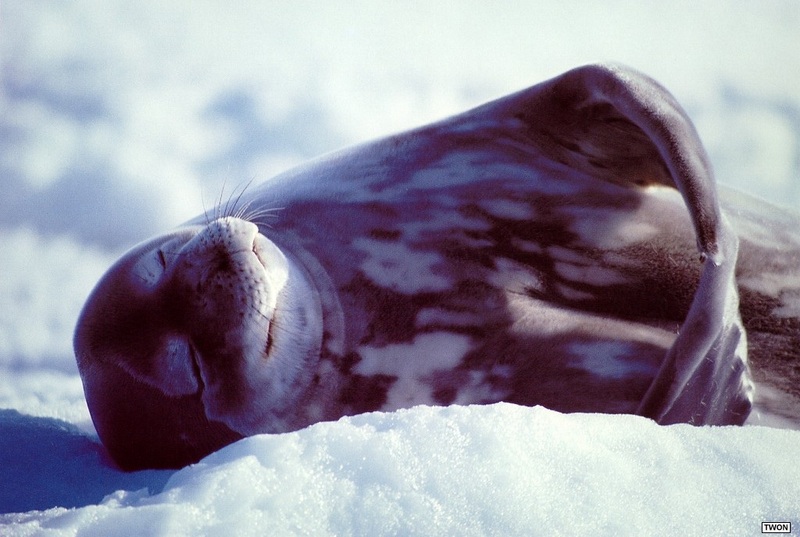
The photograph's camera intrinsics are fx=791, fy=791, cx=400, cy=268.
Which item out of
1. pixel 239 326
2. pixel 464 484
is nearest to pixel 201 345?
pixel 239 326

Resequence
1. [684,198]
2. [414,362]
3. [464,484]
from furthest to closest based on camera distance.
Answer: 1. [414,362]
2. [684,198]
3. [464,484]

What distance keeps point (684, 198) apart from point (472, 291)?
1.52 feet

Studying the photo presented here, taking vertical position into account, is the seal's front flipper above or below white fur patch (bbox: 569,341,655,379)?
above

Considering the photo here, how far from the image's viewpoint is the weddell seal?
1.53m

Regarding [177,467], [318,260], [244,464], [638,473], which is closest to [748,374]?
[638,473]

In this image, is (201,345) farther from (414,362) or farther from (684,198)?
(684,198)

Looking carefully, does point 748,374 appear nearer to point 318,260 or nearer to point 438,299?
point 438,299

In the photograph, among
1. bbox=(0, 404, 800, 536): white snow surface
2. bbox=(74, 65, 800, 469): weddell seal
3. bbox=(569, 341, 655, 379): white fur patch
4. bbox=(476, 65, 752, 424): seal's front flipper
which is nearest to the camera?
bbox=(0, 404, 800, 536): white snow surface

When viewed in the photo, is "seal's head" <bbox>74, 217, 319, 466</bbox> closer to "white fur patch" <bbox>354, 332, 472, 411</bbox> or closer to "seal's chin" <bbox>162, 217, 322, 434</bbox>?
"seal's chin" <bbox>162, 217, 322, 434</bbox>

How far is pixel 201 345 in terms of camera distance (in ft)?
5.03

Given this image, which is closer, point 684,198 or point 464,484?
point 464,484

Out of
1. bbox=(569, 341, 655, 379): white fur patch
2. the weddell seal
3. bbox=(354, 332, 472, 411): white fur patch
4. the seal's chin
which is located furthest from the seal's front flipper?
the seal's chin

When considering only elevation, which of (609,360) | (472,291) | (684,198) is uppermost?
(684,198)

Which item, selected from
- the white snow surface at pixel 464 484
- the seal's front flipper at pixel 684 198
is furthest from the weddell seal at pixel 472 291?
the white snow surface at pixel 464 484
